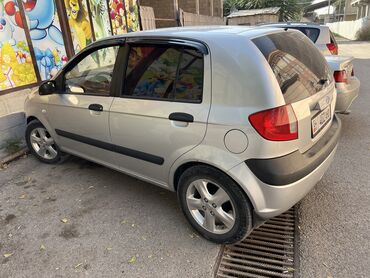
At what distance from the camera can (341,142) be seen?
4641mm

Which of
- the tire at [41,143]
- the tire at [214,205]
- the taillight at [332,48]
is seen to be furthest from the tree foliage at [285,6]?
the tire at [214,205]

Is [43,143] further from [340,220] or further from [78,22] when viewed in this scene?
[78,22]

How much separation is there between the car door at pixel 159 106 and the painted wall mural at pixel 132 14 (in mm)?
7298

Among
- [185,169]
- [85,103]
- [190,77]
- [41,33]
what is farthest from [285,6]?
[185,169]

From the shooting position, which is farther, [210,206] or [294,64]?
[210,206]

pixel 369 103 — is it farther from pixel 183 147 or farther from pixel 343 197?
pixel 183 147

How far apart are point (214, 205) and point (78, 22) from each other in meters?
6.30

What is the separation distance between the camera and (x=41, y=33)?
6301 mm

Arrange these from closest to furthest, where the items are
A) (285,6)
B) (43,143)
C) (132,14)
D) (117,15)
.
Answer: (43,143)
(117,15)
(132,14)
(285,6)

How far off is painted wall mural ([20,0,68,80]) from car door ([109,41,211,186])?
3483mm

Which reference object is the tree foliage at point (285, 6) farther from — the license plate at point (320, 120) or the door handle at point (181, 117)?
the door handle at point (181, 117)

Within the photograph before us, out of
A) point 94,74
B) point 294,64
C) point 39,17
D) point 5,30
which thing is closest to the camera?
point 294,64

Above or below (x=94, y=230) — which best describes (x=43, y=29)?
above

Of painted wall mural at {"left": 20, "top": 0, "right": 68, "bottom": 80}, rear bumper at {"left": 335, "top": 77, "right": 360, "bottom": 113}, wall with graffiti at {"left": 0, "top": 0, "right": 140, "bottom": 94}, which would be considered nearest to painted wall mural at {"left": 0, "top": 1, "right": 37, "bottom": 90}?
wall with graffiti at {"left": 0, "top": 0, "right": 140, "bottom": 94}
